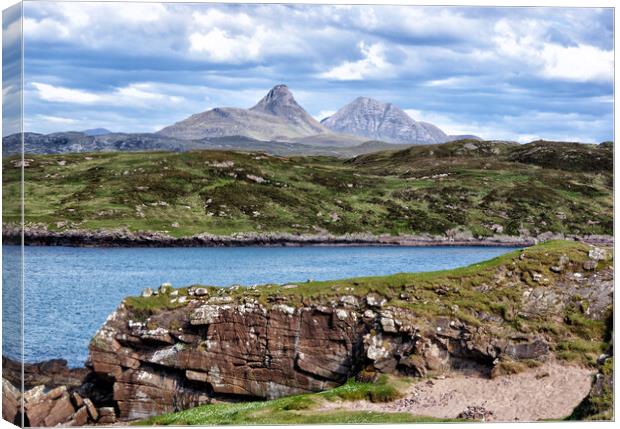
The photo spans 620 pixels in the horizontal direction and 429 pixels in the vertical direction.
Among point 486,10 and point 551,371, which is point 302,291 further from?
point 486,10

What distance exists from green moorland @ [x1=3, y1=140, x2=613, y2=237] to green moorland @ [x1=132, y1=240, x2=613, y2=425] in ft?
247

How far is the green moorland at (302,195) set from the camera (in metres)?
114

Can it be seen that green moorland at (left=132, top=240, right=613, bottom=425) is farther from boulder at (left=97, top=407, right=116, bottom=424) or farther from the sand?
boulder at (left=97, top=407, right=116, bottom=424)

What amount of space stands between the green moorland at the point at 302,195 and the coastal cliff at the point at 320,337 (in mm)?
77458

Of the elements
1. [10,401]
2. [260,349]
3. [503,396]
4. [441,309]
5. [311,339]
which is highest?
[441,309]

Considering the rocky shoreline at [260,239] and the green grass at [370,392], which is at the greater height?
the green grass at [370,392]

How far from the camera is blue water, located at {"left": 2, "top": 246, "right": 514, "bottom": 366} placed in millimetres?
38031

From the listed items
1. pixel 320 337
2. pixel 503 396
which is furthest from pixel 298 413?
pixel 503 396

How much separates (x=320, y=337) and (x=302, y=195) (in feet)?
350

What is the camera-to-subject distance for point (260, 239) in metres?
115

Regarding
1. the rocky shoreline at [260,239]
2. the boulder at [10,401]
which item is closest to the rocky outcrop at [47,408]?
the boulder at [10,401]

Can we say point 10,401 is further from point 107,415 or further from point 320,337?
point 320,337

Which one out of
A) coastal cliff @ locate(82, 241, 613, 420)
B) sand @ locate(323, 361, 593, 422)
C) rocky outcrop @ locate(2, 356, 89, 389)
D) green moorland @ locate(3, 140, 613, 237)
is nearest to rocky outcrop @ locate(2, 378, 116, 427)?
coastal cliff @ locate(82, 241, 613, 420)

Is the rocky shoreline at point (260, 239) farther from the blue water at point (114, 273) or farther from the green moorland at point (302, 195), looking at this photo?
the blue water at point (114, 273)
